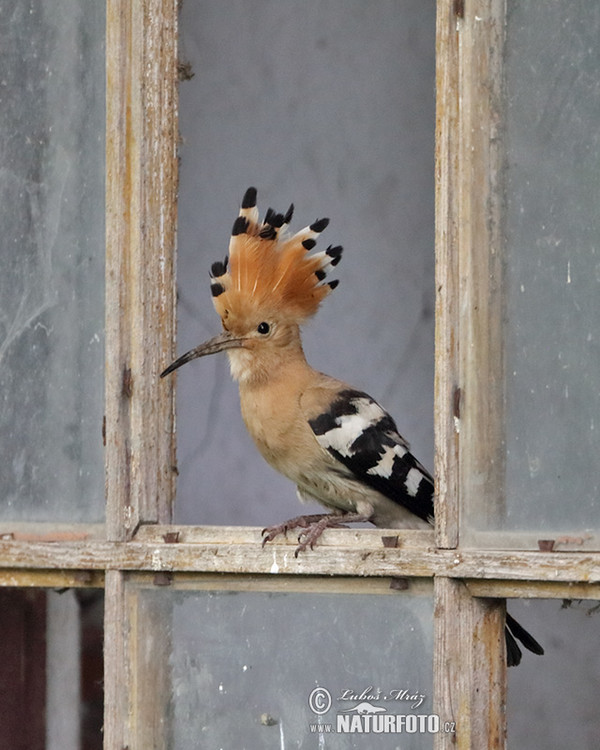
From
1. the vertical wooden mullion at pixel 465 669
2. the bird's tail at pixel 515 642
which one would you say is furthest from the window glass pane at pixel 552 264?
the bird's tail at pixel 515 642

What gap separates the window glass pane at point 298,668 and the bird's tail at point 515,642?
0.50 m

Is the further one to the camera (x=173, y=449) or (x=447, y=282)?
(x=173, y=449)

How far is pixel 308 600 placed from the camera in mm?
2773

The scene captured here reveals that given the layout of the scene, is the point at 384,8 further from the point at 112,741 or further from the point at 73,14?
the point at 112,741

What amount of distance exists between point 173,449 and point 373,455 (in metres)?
0.46

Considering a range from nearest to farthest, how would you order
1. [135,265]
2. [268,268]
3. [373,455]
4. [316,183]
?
[135,265] → [373,455] → [268,268] → [316,183]

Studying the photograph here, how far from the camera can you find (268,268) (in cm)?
333

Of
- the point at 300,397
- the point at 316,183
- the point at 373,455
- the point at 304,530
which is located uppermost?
the point at 316,183

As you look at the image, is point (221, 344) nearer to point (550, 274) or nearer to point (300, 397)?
point (300, 397)

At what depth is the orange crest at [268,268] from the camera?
10.8ft

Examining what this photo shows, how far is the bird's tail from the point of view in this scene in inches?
123

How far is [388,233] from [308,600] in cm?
176

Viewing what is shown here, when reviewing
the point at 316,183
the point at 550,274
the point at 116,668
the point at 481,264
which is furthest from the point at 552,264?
the point at 316,183

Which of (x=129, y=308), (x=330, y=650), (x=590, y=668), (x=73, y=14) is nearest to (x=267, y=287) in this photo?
(x=129, y=308)
